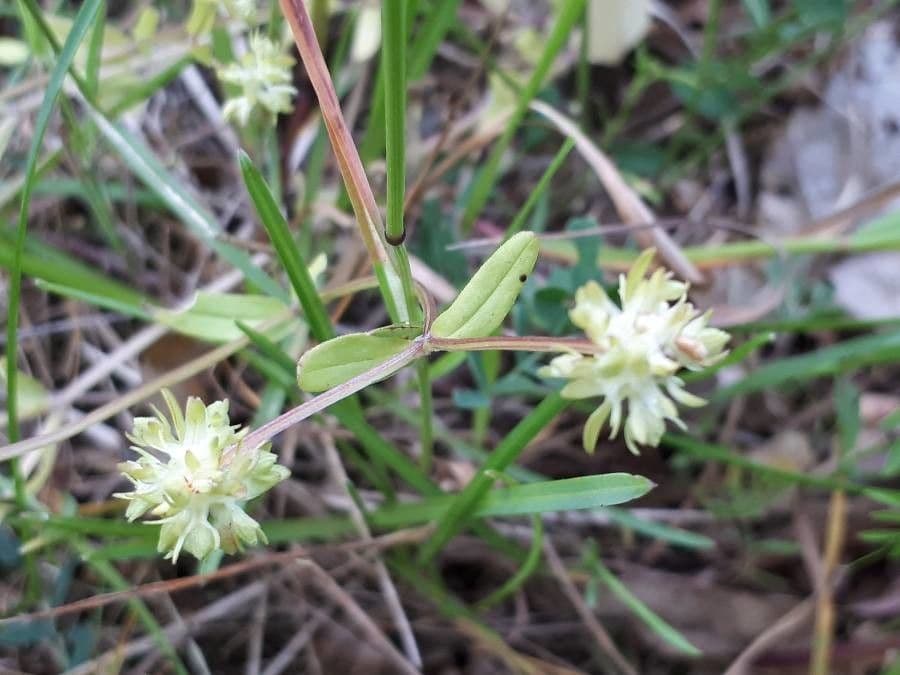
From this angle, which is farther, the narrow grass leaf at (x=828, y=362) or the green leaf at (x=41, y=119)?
the narrow grass leaf at (x=828, y=362)

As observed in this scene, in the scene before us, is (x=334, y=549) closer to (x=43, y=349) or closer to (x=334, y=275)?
(x=334, y=275)

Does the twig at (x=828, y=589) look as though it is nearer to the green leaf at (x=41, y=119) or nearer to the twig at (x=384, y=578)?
the twig at (x=384, y=578)

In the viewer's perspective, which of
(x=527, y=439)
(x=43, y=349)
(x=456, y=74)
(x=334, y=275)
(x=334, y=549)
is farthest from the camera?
(x=456, y=74)

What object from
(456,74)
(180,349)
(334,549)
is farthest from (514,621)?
(456,74)

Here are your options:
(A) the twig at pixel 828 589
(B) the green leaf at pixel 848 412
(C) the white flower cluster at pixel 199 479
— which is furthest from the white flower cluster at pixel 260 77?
(A) the twig at pixel 828 589

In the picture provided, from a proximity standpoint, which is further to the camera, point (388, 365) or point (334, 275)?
point (334, 275)

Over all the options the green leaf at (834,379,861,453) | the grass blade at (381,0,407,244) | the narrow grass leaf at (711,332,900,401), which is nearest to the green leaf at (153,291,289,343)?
the grass blade at (381,0,407,244)
